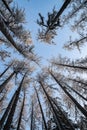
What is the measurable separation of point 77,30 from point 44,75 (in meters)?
5.57

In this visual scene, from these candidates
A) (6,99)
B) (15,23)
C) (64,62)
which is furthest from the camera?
(64,62)

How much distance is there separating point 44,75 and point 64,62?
215 centimetres

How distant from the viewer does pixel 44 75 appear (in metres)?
21.8

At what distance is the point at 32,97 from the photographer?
770 inches

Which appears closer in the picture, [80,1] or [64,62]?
[80,1]

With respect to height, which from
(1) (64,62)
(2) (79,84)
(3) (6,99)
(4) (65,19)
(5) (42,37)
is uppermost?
(4) (65,19)

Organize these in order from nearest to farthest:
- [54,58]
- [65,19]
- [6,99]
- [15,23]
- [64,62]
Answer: [15,23]
[65,19]
[6,99]
[64,62]
[54,58]

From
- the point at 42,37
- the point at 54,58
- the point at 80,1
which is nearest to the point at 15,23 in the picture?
the point at 42,37

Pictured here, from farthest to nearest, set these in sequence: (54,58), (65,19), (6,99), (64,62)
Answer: (54,58)
(64,62)
(6,99)
(65,19)

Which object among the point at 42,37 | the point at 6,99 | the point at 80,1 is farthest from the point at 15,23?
the point at 6,99

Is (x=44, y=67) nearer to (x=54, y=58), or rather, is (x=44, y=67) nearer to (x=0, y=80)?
(x=54, y=58)

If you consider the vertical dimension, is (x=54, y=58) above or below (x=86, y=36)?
below

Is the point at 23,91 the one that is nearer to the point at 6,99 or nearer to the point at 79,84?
the point at 6,99

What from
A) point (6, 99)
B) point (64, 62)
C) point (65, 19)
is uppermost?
point (65, 19)
